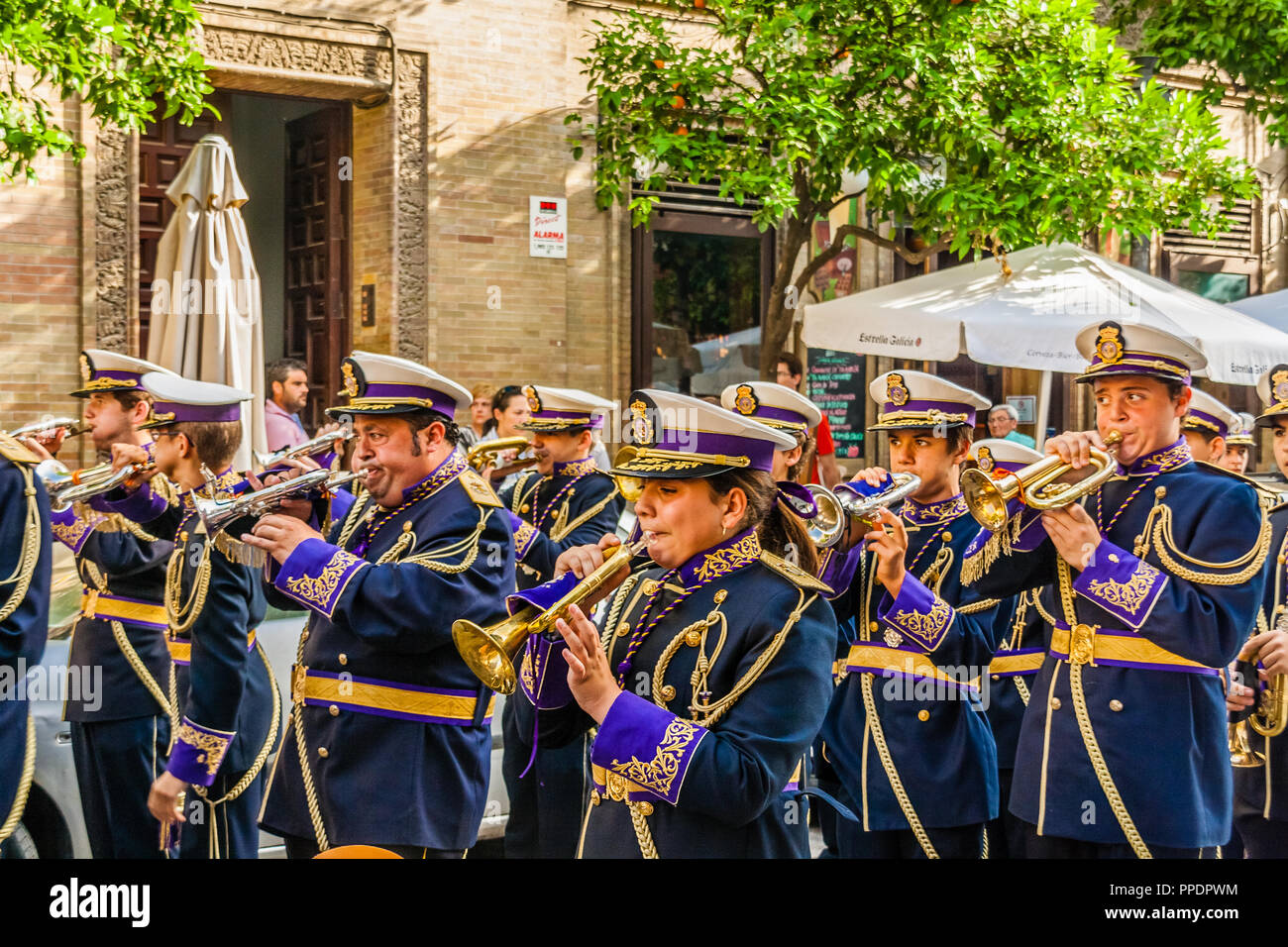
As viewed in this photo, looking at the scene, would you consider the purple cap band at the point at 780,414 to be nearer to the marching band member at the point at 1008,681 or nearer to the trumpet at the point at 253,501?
the marching band member at the point at 1008,681

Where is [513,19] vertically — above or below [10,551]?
above

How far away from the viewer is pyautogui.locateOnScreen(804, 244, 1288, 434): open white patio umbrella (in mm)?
9844

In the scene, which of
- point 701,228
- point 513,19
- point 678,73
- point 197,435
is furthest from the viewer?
point 701,228

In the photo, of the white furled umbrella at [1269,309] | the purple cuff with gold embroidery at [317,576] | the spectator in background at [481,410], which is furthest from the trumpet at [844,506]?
the white furled umbrella at [1269,309]

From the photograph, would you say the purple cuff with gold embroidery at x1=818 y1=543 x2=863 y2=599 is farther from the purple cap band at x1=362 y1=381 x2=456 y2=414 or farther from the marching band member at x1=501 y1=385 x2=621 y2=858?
the purple cap band at x1=362 y1=381 x2=456 y2=414

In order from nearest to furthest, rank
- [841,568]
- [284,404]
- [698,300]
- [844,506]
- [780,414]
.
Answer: [844,506] < [841,568] < [780,414] < [284,404] < [698,300]

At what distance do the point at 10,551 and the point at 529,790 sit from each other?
2.77 metres

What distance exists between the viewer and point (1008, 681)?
5770mm

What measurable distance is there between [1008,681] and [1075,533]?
1728mm

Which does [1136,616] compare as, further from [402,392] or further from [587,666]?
[402,392]

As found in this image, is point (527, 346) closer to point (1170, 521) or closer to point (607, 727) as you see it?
point (1170, 521)

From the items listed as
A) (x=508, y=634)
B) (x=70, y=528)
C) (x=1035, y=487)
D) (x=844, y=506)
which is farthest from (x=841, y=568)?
(x=70, y=528)

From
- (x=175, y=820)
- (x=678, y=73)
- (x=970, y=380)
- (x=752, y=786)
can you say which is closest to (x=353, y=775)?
(x=175, y=820)
